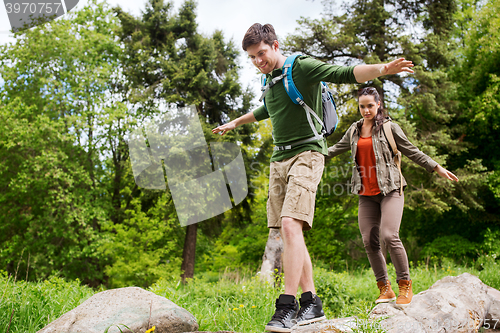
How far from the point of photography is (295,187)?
90.4 inches

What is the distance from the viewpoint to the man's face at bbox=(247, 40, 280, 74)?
7.81ft

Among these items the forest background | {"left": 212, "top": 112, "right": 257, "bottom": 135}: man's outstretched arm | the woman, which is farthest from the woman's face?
the forest background

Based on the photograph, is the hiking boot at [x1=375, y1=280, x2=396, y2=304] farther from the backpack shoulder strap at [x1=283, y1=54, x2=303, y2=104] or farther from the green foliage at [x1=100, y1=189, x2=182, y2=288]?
the green foliage at [x1=100, y1=189, x2=182, y2=288]

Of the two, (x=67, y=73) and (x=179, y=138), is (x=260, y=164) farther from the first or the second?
(x=67, y=73)

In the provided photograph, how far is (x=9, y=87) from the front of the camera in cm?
1509

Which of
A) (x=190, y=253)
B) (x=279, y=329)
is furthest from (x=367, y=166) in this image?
(x=190, y=253)

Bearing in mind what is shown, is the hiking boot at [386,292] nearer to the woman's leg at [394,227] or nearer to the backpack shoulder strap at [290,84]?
the woman's leg at [394,227]

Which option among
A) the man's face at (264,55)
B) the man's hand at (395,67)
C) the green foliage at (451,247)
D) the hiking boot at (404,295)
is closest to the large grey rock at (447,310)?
the hiking boot at (404,295)

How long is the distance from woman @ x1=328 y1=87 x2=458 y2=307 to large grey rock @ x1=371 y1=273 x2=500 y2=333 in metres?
0.20

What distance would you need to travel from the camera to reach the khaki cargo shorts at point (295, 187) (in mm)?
2281

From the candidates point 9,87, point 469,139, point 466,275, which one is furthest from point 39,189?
point 469,139

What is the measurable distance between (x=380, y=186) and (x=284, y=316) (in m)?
1.46

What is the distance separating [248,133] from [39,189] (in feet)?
29.9

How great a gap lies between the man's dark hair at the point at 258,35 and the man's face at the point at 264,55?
2 cm
